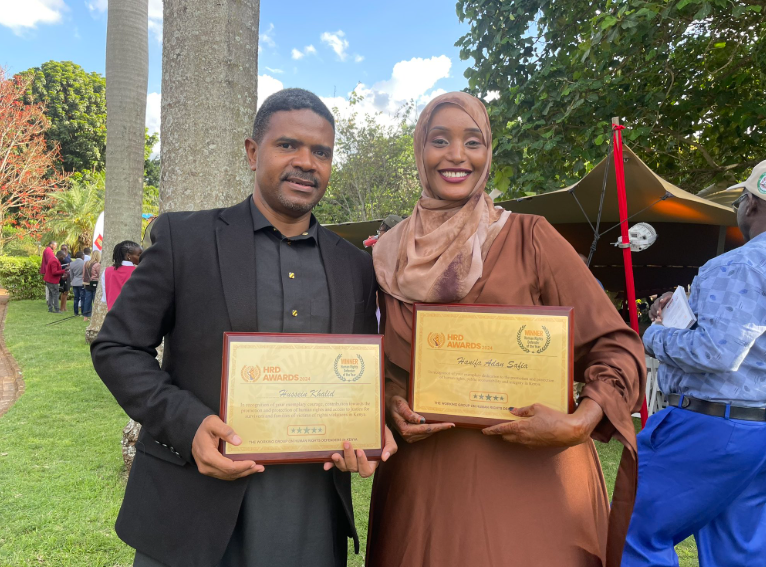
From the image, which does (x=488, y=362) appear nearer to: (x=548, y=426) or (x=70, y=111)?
(x=548, y=426)

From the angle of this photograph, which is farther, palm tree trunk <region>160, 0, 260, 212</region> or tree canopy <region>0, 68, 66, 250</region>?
tree canopy <region>0, 68, 66, 250</region>

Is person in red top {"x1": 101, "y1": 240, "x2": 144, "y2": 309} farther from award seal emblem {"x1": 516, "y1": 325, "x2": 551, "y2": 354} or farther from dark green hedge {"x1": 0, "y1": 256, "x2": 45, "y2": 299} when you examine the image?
dark green hedge {"x1": 0, "y1": 256, "x2": 45, "y2": 299}

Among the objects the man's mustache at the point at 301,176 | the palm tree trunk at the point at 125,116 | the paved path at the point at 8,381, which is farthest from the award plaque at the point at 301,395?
the palm tree trunk at the point at 125,116

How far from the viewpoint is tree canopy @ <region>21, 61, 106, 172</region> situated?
3117cm

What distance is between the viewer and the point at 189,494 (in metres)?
1.67

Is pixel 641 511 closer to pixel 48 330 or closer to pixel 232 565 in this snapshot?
pixel 232 565

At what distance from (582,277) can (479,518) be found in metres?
0.92

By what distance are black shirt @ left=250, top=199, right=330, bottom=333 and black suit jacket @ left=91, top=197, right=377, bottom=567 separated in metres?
0.04

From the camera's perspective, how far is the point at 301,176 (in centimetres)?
191

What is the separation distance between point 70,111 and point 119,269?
30612 mm

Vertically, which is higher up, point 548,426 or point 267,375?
point 267,375

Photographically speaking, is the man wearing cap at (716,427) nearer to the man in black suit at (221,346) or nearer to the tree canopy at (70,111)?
the man in black suit at (221,346)

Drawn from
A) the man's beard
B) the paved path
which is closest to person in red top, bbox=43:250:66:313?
the paved path

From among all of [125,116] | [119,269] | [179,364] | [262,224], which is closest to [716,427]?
[262,224]
